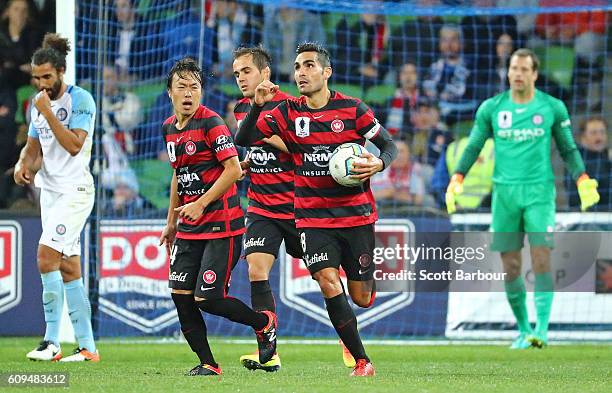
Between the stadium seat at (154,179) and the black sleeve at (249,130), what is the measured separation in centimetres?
538

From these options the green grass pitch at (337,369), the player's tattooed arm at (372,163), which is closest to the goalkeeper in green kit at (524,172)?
the green grass pitch at (337,369)

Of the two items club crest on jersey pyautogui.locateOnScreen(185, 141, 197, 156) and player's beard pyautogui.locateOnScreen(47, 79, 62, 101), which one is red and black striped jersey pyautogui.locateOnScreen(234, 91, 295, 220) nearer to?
club crest on jersey pyautogui.locateOnScreen(185, 141, 197, 156)

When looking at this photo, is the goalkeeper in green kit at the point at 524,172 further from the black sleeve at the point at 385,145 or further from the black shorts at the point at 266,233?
the black sleeve at the point at 385,145

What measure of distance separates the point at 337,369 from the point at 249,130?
1829 mm

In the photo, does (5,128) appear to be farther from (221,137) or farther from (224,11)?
(221,137)

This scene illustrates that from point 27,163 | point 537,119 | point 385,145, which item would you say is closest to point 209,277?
point 385,145

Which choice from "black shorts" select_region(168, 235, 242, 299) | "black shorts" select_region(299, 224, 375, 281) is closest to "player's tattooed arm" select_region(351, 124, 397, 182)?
"black shorts" select_region(299, 224, 375, 281)

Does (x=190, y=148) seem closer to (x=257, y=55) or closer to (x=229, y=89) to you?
(x=257, y=55)

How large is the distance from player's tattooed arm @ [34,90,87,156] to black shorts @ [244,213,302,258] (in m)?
1.44

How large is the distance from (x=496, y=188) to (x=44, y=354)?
4281mm

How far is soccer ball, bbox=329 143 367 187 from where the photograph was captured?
6.81 metres

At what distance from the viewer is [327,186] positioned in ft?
23.3

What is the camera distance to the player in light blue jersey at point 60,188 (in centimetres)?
877

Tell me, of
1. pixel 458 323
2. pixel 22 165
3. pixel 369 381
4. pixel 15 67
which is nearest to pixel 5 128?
pixel 15 67
